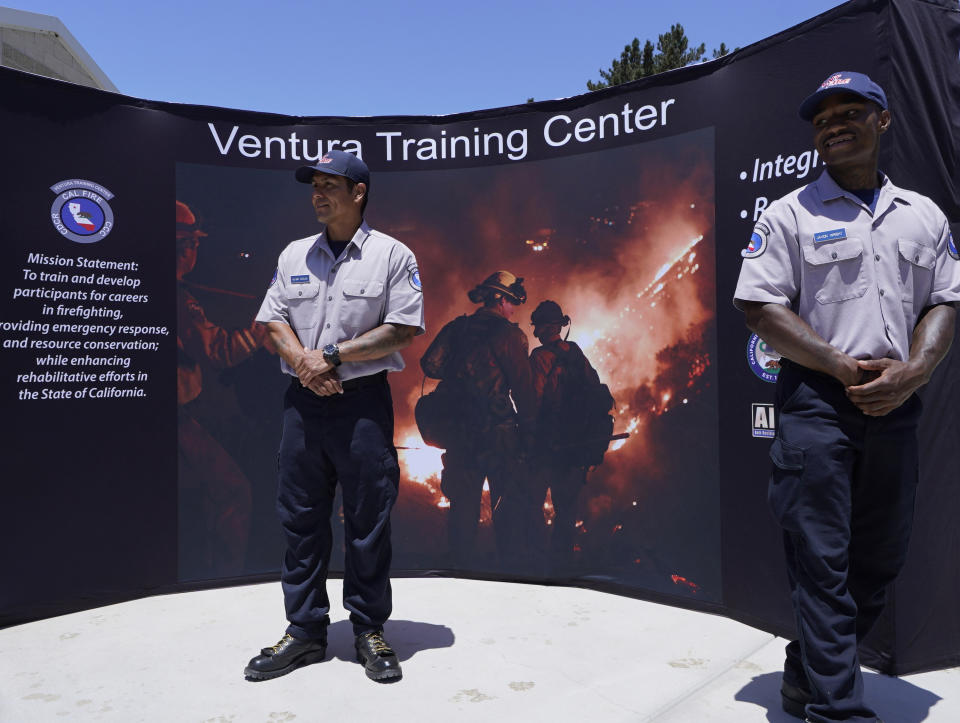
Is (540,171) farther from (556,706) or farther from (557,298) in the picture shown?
(556,706)

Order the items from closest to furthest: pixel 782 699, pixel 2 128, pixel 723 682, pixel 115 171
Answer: pixel 782 699 < pixel 723 682 < pixel 2 128 < pixel 115 171

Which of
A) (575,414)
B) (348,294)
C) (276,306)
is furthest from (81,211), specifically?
(575,414)

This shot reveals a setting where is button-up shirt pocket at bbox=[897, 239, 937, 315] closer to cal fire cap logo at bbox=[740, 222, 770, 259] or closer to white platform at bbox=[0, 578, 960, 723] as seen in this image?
cal fire cap logo at bbox=[740, 222, 770, 259]

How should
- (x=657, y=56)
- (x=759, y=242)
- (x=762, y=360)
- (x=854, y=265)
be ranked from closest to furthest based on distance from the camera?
(x=854, y=265)
(x=759, y=242)
(x=762, y=360)
(x=657, y=56)

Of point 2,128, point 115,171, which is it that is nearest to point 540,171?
point 115,171

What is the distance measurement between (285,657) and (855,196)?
8.84 feet

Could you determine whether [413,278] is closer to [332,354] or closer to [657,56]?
[332,354]

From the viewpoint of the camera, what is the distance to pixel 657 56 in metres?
18.6

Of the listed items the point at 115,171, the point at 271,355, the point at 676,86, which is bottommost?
the point at 271,355

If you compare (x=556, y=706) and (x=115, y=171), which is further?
(x=115, y=171)

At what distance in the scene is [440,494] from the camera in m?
4.41

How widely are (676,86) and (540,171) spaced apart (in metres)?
0.88

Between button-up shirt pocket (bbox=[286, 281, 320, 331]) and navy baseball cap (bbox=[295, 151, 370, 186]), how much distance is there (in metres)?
0.46

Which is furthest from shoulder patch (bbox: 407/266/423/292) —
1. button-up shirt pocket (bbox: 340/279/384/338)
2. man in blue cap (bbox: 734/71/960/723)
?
man in blue cap (bbox: 734/71/960/723)
